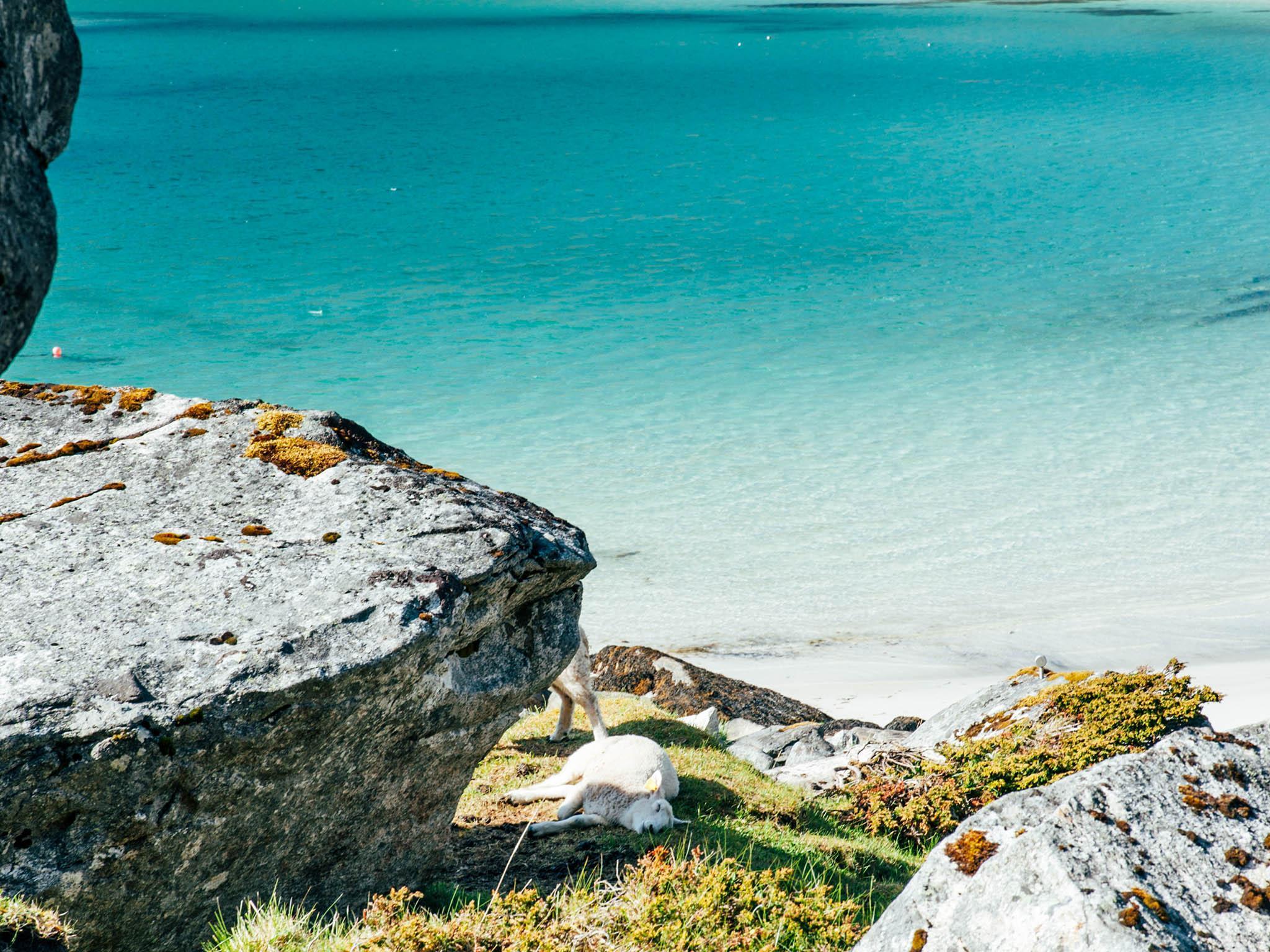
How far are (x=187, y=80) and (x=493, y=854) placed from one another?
95.8 meters

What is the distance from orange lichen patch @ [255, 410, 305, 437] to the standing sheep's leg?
4213mm

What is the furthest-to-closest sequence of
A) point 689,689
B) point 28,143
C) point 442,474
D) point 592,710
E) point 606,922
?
point 689,689 → point 592,710 → point 28,143 → point 442,474 → point 606,922

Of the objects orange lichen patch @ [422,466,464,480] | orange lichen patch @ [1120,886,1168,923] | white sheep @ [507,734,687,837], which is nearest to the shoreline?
white sheep @ [507,734,687,837]

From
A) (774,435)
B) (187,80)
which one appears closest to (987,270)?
(774,435)

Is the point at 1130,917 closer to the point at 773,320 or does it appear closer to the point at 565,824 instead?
the point at 565,824

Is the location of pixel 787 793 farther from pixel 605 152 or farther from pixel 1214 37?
pixel 1214 37

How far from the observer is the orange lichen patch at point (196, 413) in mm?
7445

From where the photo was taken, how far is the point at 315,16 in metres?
165

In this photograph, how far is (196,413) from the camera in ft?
24.5

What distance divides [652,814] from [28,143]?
268 inches

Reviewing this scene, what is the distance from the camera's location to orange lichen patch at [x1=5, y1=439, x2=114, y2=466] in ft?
22.8

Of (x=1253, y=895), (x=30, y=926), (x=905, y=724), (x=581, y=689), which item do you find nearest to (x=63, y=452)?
(x=30, y=926)

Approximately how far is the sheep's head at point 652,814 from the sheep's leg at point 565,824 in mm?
212

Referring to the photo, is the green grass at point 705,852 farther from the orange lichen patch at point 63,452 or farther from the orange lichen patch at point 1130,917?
the orange lichen patch at point 63,452
